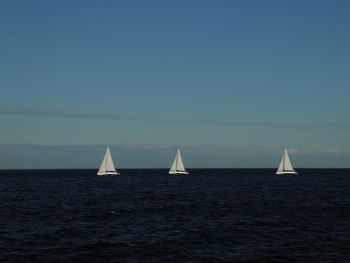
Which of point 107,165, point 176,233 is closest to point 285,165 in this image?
point 107,165

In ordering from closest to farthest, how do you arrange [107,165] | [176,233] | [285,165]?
[176,233], [107,165], [285,165]

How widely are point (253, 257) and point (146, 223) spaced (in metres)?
15.5

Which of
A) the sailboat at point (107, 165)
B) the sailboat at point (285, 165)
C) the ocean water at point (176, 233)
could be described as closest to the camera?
the ocean water at point (176, 233)

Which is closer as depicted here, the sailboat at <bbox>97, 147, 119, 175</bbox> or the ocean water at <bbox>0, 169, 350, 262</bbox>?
the ocean water at <bbox>0, 169, 350, 262</bbox>

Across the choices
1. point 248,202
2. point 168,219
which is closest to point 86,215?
point 168,219

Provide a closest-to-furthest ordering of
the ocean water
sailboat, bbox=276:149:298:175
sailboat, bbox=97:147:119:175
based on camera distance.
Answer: the ocean water < sailboat, bbox=97:147:119:175 < sailboat, bbox=276:149:298:175

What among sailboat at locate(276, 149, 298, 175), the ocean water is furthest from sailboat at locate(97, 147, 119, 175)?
the ocean water

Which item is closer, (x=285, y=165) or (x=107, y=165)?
(x=107, y=165)

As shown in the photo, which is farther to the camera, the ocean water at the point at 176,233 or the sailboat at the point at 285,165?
the sailboat at the point at 285,165

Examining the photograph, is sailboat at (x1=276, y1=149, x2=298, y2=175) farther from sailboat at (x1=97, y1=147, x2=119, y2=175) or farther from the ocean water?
the ocean water

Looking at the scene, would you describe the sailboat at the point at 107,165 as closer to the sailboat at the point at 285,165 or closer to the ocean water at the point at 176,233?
the sailboat at the point at 285,165

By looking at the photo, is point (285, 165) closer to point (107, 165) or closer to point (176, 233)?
point (107, 165)

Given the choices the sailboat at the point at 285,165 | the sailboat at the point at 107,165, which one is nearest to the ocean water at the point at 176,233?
the sailboat at the point at 107,165

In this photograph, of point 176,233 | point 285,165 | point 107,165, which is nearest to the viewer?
point 176,233
